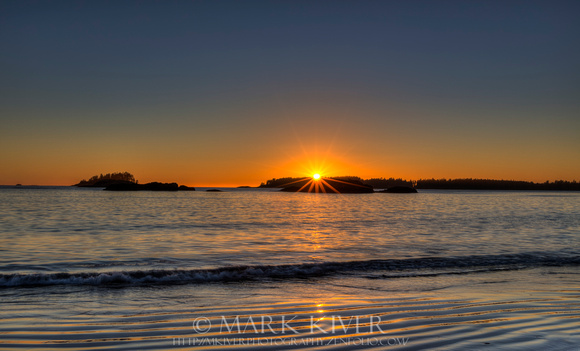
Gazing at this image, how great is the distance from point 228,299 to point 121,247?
42.4 feet

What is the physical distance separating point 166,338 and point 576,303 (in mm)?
9877

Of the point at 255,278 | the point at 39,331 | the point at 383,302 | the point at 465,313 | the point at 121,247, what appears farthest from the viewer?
the point at 121,247

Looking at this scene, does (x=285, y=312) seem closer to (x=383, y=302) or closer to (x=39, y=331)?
(x=383, y=302)

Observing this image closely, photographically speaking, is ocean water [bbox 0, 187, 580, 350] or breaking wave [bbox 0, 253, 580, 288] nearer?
ocean water [bbox 0, 187, 580, 350]

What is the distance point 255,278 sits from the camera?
14133 millimetres

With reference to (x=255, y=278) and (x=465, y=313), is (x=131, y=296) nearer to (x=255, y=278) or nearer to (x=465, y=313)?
(x=255, y=278)

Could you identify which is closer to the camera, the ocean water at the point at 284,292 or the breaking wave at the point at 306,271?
the ocean water at the point at 284,292

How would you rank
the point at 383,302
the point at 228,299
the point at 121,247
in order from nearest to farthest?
the point at 383,302, the point at 228,299, the point at 121,247

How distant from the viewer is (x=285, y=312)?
8.91m

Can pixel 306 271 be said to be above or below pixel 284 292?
below

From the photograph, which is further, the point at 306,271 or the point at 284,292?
the point at 306,271

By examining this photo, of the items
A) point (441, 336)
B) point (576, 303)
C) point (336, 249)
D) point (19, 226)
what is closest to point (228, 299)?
point (441, 336)

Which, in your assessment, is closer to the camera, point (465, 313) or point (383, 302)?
point (465, 313)

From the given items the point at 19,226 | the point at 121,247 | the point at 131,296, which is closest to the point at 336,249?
the point at 121,247
